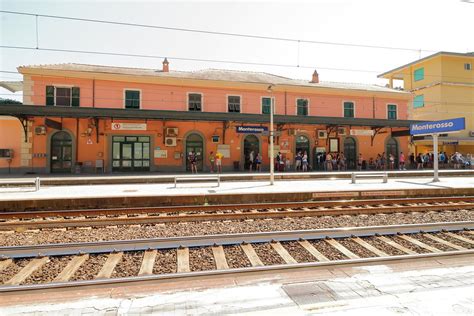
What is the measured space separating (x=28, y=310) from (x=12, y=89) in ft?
91.2

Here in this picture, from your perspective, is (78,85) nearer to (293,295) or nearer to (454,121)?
(293,295)

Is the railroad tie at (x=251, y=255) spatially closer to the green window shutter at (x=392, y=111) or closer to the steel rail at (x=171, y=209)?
the steel rail at (x=171, y=209)

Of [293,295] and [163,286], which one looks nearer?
[293,295]

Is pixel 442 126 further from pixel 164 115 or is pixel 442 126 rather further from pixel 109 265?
pixel 109 265

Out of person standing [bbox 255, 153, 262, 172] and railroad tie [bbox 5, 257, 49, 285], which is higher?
person standing [bbox 255, 153, 262, 172]

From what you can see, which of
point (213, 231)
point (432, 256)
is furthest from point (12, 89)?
point (432, 256)

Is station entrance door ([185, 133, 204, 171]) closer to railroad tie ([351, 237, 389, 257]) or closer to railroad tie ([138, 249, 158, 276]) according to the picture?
railroad tie ([138, 249, 158, 276])

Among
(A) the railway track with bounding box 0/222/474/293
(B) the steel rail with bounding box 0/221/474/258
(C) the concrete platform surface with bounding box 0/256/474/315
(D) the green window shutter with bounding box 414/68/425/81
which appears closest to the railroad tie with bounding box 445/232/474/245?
(A) the railway track with bounding box 0/222/474/293

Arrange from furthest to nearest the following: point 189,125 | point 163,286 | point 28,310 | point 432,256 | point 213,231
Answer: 1. point 189,125
2. point 213,231
3. point 432,256
4. point 163,286
5. point 28,310

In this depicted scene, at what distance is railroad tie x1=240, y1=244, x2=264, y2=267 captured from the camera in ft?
13.6

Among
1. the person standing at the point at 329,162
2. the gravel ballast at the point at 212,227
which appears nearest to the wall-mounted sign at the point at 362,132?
the person standing at the point at 329,162

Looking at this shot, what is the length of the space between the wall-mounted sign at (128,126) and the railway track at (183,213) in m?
12.6

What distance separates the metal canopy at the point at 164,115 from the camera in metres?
15.9

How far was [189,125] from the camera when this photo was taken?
2036 cm
